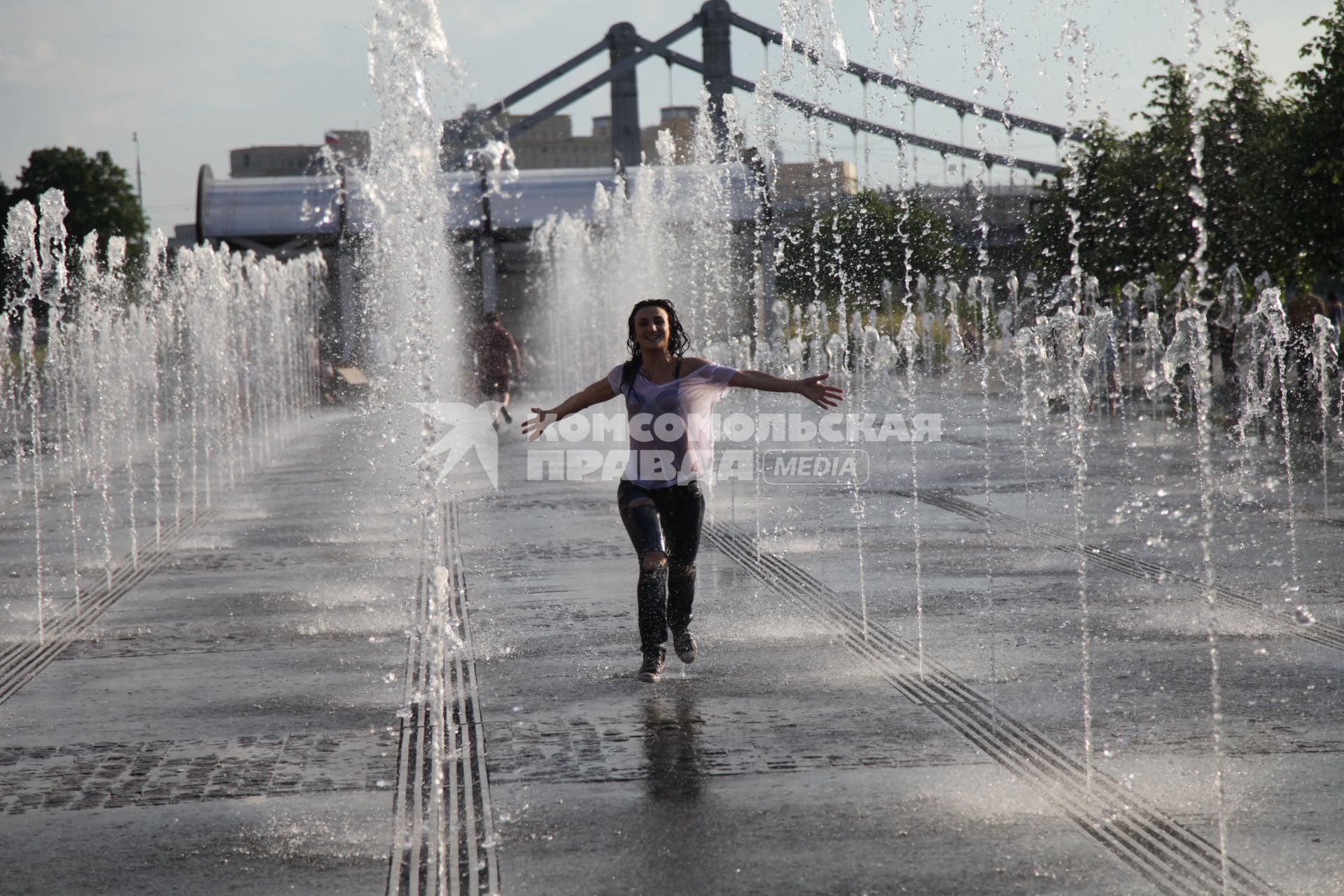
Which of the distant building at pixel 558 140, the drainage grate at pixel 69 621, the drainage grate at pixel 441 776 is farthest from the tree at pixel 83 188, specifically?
the drainage grate at pixel 441 776

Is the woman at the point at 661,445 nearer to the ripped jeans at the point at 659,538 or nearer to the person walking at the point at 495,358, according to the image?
the ripped jeans at the point at 659,538

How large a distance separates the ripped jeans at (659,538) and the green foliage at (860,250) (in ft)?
154

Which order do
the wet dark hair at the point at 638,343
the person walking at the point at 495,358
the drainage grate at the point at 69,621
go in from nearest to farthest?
the wet dark hair at the point at 638,343 → the drainage grate at the point at 69,621 → the person walking at the point at 495,358

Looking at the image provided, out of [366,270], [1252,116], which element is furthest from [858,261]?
[1252,116]

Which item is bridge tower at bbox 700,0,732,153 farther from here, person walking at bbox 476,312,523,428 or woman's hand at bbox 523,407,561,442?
woman's hand at bbox 523,407,561,442

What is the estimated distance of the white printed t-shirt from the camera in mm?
5477

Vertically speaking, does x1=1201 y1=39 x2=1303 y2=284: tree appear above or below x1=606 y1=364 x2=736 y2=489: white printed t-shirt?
above

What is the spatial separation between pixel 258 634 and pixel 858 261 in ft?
169

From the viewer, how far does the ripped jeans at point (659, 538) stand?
5.51m

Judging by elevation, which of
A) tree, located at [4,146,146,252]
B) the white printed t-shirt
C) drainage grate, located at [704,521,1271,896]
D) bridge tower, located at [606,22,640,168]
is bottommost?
drainage grate, located at [704,521,1271,896]

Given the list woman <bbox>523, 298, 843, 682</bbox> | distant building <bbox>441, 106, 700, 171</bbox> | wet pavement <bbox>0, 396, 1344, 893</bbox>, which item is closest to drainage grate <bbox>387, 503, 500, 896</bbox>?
wet pavement <bbox>0, 396, 1344, 893</bbox>

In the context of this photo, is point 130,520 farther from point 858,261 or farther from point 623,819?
point 858,261

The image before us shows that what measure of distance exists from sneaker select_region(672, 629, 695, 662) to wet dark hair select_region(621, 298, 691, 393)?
0.92 m

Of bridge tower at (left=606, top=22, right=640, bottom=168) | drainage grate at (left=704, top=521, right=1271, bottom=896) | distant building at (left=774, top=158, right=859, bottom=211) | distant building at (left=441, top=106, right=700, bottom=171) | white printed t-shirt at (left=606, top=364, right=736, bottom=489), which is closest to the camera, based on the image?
drainage grate at (left=704, top=521, right=1271, bottom=896)
